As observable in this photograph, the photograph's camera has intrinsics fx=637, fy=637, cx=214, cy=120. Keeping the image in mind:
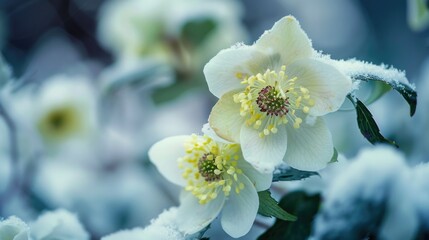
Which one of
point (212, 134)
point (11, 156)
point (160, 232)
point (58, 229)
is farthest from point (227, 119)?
point (11, 156)

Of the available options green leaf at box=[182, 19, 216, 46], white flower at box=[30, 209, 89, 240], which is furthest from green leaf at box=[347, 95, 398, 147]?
green leaf at box=[182, 19, 216, 46]

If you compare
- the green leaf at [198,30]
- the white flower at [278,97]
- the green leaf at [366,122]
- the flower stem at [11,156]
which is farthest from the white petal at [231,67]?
the green leaf at [198,30]

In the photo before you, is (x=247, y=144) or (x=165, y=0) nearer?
(x=247, y=144)

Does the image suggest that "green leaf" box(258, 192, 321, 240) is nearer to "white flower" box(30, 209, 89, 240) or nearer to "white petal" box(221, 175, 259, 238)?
"white petal" box(221, 175, 259, 238)

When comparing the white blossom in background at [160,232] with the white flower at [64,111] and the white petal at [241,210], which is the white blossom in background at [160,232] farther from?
the white flower at [64,111]

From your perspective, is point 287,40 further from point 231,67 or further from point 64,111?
point 64,111

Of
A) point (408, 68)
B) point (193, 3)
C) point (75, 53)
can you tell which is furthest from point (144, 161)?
point (75, 53)

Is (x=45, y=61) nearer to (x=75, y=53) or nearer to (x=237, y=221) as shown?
(x=75, y=53)
